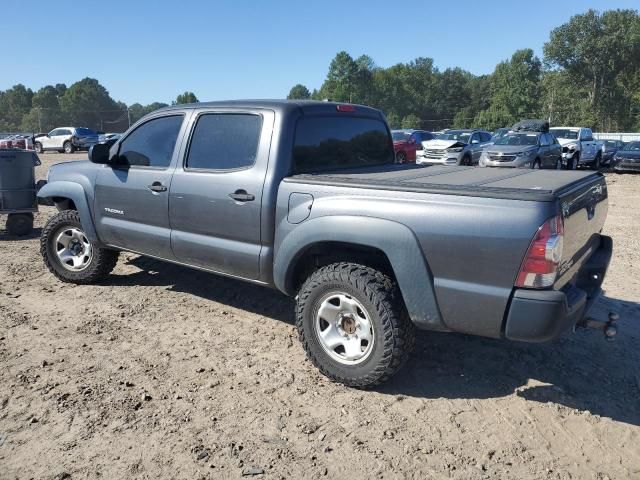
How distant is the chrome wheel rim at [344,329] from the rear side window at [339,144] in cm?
107

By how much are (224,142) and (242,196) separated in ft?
1.93

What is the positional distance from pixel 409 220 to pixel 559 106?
2655 inches

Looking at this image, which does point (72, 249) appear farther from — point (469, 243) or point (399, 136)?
point (399, 136)

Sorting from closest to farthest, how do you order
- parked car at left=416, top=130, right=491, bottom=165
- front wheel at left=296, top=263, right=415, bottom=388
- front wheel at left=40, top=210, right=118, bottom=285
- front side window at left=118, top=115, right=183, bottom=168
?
front wheel at left=296, top=263, right=415, bottom=388 → front side window at left=118, top=115, right=183, bottom=168 → front wheel at left=40, top=210, right=118, bottom=285 → parked car at left=416, top=130, right=491, bottom=165

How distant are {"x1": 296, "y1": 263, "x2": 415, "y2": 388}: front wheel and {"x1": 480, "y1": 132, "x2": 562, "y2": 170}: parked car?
536 inches

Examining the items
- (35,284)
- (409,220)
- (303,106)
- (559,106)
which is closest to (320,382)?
(409,220)

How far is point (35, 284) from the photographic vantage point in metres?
5.75

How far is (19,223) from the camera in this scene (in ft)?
27.2

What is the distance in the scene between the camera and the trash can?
311 inches

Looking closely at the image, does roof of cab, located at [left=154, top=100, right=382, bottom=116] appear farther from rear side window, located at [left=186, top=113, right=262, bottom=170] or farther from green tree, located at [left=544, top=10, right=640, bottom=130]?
green tree, located at [left=544, top=10, right=640, bottom=130]

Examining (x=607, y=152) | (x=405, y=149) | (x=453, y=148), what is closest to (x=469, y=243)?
(x=453, y=148)

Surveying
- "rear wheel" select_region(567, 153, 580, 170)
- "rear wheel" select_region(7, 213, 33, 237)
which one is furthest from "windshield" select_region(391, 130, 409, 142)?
"rear wheel" select_region(7, 213, 33, 237)

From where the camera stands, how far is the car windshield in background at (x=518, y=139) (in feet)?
55.5

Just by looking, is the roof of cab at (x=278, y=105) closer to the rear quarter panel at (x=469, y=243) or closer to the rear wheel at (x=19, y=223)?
the rear quarter panel at (x=469, y=243)
